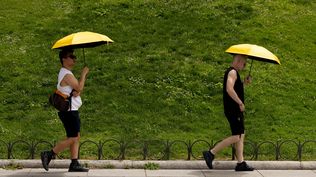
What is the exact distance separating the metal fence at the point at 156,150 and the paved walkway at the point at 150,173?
55cm

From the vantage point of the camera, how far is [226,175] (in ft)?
25.2

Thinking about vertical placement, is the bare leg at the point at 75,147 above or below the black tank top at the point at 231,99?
below

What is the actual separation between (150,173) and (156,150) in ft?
4.07

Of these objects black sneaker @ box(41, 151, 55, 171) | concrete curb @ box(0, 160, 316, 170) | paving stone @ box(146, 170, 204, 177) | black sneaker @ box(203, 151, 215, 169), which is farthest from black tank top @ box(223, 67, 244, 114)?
black sneaker @ box(41, 151, 55, 171)

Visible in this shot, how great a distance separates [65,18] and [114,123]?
835 centimetres

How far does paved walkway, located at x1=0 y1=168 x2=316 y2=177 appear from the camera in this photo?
754 centimetres

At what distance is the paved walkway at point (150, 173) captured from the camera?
7.54 m

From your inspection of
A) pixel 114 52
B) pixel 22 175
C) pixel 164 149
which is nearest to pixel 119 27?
pixel 114 52

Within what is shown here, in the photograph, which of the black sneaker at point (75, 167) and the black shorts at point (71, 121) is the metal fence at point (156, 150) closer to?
the black sneaker at point (75, 167)

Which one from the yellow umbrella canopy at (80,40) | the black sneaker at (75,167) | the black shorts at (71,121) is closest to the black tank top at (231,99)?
the yellow umbrella canopy at (80,40)

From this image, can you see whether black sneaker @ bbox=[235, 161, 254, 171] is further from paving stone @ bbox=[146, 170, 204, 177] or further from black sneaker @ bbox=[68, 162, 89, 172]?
black sneaker @ bbox=[68, 162, 89, 172]

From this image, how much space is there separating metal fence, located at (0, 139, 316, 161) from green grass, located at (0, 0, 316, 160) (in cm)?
53

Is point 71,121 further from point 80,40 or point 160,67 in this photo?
point 160,67

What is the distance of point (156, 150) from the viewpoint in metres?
8.95
